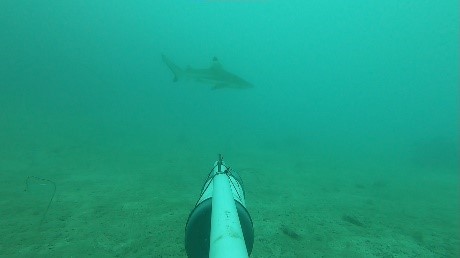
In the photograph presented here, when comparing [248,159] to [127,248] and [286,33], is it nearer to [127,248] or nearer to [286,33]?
[127,248]

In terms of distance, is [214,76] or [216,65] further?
[214,76]

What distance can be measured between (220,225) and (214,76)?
11.6 metres

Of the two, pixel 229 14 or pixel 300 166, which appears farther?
pixel 229 14

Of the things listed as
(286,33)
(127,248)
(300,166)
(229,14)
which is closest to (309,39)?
(286,33)

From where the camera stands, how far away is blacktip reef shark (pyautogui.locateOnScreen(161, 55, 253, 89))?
12465mm

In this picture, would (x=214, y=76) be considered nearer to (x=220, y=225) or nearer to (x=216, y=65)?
(x=216, y=65)

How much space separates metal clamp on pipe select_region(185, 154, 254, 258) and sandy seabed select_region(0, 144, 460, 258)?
240cm

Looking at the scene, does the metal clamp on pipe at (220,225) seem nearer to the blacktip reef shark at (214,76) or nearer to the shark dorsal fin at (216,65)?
the blacktip reef shark at (214,76)

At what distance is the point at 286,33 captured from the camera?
191 meters

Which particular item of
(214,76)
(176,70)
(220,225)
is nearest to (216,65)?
(214,76)

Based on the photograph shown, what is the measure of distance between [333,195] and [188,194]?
5.22m

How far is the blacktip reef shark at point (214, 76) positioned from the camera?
1246 cm

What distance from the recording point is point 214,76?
13352 mm

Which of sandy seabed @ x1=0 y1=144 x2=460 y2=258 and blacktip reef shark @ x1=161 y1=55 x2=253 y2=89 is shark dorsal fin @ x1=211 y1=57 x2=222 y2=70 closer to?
blacktip reef shark @ x1=161 y1=55 x2=253 y2=89
